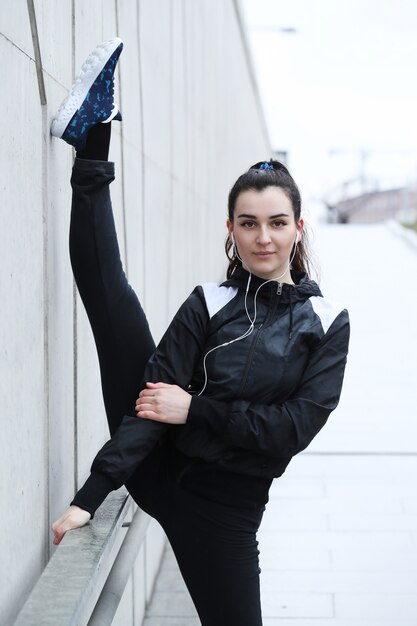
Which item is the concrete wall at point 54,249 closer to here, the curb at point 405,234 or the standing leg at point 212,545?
the standing leg at point 212,545

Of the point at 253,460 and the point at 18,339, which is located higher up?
the point at 18,339

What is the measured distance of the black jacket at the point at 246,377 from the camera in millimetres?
2227

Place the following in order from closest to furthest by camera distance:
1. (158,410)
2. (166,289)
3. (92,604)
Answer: (158,410) → (92,604) → (166,289)

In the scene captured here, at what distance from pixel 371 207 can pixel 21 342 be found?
4954 centimetres

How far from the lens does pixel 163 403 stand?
2.24 meters

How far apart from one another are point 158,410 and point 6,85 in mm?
835

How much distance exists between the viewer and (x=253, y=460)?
7.61 feet

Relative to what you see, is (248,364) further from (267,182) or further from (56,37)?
(56,37)

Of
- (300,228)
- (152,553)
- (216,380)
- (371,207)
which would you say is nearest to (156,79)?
(300,228)

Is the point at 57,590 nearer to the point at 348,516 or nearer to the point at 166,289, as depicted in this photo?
the point at 166,289

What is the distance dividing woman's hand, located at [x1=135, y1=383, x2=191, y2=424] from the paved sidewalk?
1889 mm

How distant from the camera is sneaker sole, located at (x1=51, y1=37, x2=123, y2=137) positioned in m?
2.08

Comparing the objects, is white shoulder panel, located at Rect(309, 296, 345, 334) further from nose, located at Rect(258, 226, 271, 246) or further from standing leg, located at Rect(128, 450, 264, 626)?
standing leg, located at Rect(128, 450, 264, 626)

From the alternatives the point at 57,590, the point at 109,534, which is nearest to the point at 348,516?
the point at 109,534
